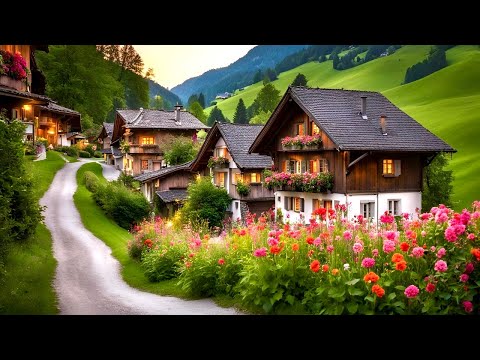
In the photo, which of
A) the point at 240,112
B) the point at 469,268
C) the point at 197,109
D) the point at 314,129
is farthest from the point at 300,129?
the point at 240,112

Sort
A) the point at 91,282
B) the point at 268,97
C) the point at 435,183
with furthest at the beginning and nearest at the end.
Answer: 1. the point at 268,97
2. the point at 435,183
3. the point at 91,282

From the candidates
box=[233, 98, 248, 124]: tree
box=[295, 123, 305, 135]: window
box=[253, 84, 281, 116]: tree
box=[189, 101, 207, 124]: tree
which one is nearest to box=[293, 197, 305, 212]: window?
box=[295, 123, 305, 135]: window

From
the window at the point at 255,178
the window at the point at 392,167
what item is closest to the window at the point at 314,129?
the window at the point at 392,167

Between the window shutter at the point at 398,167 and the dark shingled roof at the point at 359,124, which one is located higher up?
the dark shingled roof at the point at 359,124

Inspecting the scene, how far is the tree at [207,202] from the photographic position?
27209 millimetres

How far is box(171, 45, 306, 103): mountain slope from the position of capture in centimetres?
1670

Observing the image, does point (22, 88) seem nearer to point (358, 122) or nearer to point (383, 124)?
point (358, 122)

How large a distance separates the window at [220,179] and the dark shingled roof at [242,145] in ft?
→ 8.38

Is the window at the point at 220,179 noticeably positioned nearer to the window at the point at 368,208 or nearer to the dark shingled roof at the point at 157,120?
the dark shingled roof at the point at 157,120

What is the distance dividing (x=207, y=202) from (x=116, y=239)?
348 inches

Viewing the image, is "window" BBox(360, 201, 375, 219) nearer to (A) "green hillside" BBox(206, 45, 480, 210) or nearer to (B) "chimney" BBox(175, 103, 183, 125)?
(A) "green hillside" BBox(206, 45, 480, 210)

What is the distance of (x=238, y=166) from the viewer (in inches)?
1064

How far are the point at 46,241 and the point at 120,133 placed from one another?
28910 millimetres

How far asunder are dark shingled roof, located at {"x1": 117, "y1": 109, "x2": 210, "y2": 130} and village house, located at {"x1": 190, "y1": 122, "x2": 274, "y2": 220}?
28.7 ft
